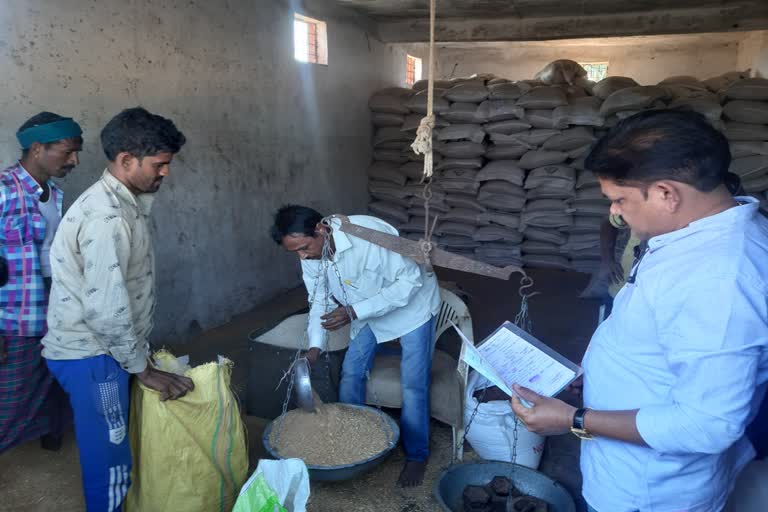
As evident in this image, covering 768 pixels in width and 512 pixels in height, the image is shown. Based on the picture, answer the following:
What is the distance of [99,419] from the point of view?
1706mm

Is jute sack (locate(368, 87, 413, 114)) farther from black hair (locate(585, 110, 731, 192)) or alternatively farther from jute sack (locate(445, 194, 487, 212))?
black hair (locate(585, 110, 731, 192))

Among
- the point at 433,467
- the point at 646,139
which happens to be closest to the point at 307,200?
the point at 433,467

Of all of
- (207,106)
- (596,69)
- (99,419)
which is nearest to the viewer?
(99,419)

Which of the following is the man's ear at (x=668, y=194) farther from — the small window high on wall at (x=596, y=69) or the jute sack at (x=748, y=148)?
the small window high on wall at (x=596, y=69)

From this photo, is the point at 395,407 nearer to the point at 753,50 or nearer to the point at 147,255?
the point at 147,255

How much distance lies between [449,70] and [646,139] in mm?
8653

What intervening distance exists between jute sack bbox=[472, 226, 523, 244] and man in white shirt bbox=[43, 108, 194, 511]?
4.35 m

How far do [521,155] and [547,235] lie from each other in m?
0.84

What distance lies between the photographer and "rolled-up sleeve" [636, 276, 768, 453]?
2.87 feet

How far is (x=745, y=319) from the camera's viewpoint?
2.87ft

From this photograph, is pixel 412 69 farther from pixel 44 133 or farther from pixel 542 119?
pixel 44 133

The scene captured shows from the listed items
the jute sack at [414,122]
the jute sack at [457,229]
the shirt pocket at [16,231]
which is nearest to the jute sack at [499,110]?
the jute sack at [414,122]

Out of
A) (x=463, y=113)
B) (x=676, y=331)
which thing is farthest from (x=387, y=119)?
(x=676, y=331)

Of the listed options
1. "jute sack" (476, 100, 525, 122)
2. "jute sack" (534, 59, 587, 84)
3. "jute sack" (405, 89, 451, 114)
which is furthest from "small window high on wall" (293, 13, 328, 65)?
"jute sack" (534, 59, 587, 84)
